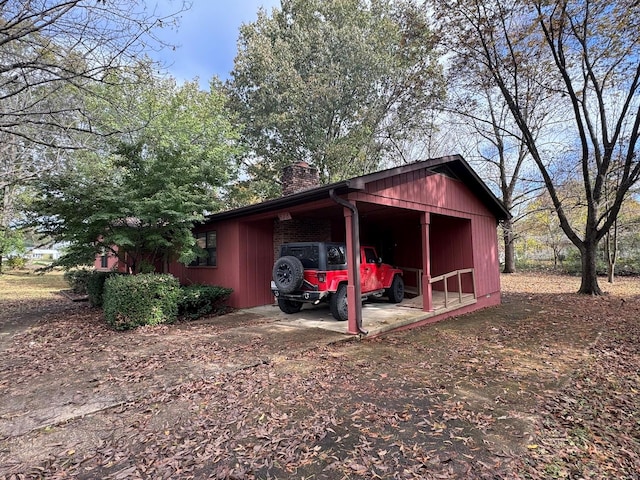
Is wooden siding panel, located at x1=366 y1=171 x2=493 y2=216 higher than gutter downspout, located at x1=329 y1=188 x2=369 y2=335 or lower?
higher

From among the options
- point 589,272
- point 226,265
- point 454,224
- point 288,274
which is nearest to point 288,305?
point 288,274

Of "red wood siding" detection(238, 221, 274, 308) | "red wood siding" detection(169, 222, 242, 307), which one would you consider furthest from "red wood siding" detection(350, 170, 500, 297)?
"red wood siding" detection(169, 222, 242, 307)

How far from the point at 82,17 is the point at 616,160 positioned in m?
16.6

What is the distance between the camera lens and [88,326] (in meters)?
7.98

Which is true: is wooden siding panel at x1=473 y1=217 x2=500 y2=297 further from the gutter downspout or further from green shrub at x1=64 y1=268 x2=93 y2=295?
green shrub at x1=64 y1=268 x2=93 y2=295

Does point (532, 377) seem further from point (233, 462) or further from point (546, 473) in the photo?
point (233, 462)

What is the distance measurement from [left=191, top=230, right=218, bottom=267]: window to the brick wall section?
184 cm

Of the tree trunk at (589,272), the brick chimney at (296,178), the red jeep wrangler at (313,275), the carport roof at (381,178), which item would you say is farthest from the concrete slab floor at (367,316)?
the tree trunk at (589,272)

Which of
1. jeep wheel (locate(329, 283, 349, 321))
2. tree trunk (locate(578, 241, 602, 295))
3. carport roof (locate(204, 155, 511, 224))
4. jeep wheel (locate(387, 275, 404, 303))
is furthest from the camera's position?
tree trunk (locate(578, 241, 602, 295))

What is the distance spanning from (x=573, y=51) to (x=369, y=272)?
10001 mm

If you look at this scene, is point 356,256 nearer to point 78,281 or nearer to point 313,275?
point 313,275

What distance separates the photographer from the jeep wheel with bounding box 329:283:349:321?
7.83 m

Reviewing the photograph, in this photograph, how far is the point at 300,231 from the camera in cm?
1062

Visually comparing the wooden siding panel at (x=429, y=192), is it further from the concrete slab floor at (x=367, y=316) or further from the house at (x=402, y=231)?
the concrete slab floor at (x=367, y=316)
